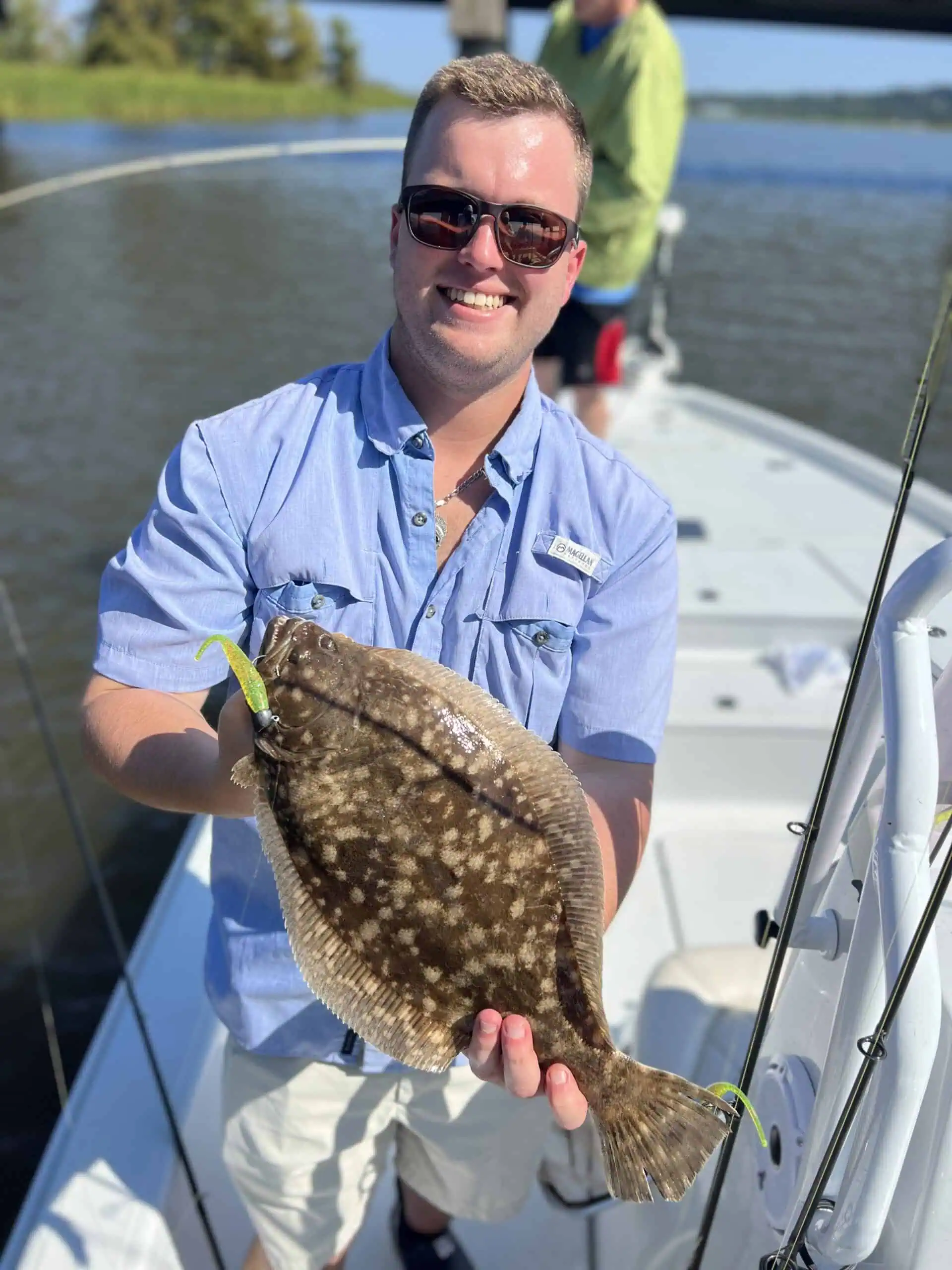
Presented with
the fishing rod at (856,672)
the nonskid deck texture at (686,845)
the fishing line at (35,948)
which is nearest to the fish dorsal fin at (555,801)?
the fishing rod at (856,672)

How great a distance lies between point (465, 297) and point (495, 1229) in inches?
94.8

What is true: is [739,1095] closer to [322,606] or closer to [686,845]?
[322,606]

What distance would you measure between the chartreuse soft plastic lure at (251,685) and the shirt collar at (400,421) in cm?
55

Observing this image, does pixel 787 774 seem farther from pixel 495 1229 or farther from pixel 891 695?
pixel 891 695

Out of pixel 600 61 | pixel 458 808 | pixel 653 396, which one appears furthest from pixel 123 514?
pixel 458 808

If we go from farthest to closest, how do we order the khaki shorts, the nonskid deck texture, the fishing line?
the fishing line, the nonskid deck texture, the khaki shorts

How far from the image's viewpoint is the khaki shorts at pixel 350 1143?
201cm

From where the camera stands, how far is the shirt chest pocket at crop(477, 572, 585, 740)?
5.73 feet

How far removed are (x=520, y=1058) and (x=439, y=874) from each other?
289 mm

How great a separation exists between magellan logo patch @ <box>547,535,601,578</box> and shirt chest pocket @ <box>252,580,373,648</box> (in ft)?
1.08

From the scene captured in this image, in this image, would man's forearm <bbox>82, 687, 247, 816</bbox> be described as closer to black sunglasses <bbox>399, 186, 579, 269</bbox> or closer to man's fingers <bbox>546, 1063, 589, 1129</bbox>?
man's fingers <bbox>546, 1063, 589, 1129</bbox>

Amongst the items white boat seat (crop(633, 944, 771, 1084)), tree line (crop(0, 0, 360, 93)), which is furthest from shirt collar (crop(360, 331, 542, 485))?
tree line (crop(0, 0, 360, 93))

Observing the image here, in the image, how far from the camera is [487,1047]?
146 centimetres

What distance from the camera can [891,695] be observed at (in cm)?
134
